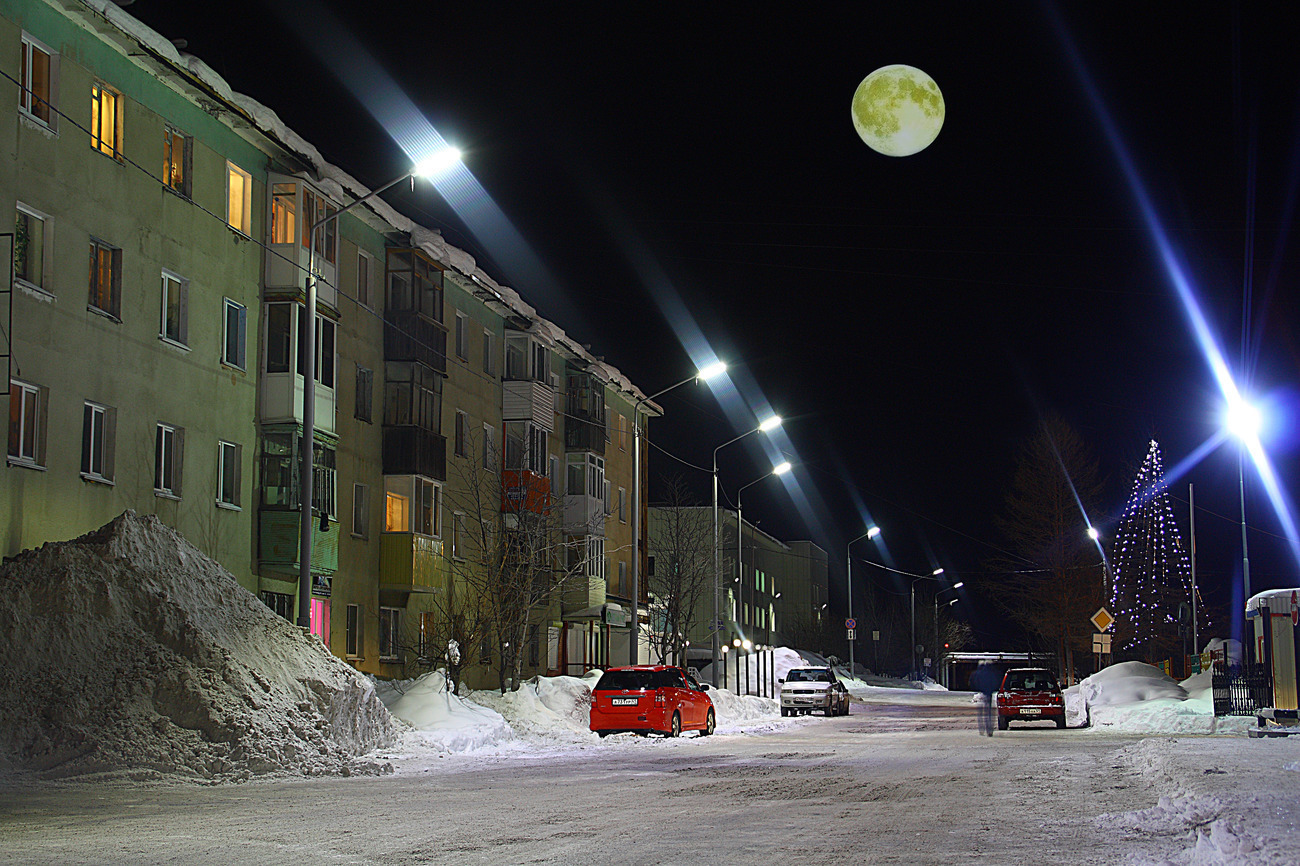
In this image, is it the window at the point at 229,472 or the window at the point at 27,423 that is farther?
the window at the point at 229,472

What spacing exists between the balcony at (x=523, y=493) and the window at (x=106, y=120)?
15879mm

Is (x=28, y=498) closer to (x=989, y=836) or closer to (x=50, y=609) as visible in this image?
(x=50, y=609)

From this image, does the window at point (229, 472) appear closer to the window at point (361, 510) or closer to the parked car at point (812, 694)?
the window at point (361, 510)

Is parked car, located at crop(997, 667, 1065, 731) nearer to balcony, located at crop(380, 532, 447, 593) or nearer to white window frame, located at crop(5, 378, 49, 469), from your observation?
balcony, located at crop(380, 532, 447, 593)

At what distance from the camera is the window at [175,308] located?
26.6 m

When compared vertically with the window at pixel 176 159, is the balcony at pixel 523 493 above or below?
below

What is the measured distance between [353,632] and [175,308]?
34.4 ft

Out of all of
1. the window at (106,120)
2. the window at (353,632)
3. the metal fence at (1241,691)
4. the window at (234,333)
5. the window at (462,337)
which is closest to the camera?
the window at (106,120)

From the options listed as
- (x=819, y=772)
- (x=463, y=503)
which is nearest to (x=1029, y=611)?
(x=463, y=503)

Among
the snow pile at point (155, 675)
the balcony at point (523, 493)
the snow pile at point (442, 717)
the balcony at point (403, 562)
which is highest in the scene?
the balcony at point (523, 493)

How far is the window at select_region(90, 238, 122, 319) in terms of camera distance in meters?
24.5

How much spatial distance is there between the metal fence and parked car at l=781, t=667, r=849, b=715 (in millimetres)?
16948

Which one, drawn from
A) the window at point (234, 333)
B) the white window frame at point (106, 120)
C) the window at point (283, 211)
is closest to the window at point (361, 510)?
the window at point (234, 333)

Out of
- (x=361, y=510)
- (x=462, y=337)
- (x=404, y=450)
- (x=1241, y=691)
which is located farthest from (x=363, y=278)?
(x=1241, y=691)
